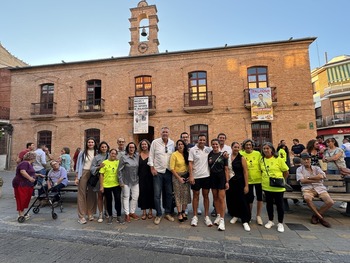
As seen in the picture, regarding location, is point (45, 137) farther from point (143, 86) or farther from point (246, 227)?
point (246, 227)

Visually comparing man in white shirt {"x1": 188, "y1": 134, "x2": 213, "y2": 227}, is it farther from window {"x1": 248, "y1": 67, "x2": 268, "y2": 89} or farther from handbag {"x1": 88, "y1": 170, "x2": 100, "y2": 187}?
window {"x1": 248, "y1": 67, "x2": 268, "y2": 89}

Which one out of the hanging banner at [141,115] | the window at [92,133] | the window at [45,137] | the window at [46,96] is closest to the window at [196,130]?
the hanging banner at [141,115]

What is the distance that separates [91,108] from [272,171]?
14.8 m

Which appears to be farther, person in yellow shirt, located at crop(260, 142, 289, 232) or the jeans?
the jeans

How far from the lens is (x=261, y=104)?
1346 cm

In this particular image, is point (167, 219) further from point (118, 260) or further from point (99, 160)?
point (99, 160)

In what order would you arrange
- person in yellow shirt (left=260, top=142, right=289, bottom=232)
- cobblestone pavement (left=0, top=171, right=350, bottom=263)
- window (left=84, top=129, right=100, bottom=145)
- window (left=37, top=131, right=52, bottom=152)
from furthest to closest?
window (left=37, top=131, right=52, bottom=152), window (left=84, top=129, right=100, bottom=145), person in yellow shirt (left=260, top=142, right=289, bottom=232), cobblestone pavement (left=0, top=171, right=350, bottom=263)

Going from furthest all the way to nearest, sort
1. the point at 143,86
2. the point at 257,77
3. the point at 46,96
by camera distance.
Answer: the point at 46,96 < the point at 143,86 < the point at 257,77

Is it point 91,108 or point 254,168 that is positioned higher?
point 91,108

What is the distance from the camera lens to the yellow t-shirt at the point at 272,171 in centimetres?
404

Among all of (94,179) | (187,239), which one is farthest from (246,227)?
(94,179)

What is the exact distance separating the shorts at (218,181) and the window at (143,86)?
476 inches

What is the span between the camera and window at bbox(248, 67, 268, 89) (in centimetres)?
1416

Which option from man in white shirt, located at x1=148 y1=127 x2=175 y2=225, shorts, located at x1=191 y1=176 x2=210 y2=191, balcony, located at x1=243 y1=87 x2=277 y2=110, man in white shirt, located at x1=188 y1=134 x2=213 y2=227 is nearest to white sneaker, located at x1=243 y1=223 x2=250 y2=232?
man in white shirt, located at x1=188 y1=134 x2=213 y2=227
